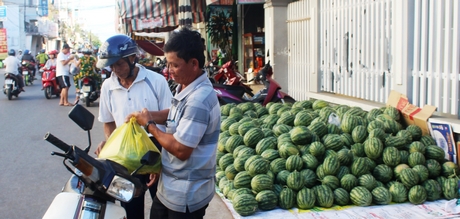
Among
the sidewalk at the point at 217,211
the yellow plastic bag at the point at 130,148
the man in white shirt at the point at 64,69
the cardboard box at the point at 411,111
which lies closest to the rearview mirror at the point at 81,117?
the yellow plastic bag at the point at 130,148

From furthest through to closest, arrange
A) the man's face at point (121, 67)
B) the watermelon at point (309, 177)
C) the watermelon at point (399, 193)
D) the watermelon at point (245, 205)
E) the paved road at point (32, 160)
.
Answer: the paved road at point (32, 160)
the watermelon at point (309, 177)
the watermelon at point (399, 193)
the watermelon at point (245, 205)
the man's face at point (121, 67)

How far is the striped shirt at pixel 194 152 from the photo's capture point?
2.79 meters

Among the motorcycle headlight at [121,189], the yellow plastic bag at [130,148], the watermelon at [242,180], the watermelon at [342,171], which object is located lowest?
the watermelon at [242,180]

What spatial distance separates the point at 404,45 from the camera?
6.64m

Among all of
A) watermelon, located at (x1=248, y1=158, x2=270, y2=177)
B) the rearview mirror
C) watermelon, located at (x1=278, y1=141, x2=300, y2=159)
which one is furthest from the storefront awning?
the rearview mirror

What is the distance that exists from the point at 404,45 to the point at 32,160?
5.75 metres

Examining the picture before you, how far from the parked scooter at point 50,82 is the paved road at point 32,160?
92.8 inches

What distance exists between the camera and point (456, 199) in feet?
17.6

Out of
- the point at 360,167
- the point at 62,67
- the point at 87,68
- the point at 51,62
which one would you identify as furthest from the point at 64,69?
the point at 360,167

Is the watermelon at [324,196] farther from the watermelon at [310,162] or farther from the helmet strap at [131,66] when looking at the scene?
the helmet strap at [131,66]

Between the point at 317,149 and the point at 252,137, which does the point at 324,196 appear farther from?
the point at 252,137

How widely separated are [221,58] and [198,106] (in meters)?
16.2

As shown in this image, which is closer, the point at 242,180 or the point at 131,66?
the point at 131,66

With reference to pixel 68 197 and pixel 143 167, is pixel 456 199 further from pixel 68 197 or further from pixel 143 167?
pixel 68 197
